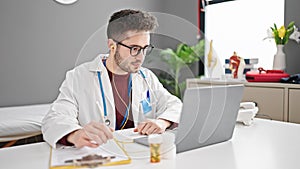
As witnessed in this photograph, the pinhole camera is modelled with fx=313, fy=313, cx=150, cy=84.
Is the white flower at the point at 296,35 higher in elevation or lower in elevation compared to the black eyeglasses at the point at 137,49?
higher

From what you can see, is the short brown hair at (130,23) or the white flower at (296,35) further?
the white flower at (296,35)

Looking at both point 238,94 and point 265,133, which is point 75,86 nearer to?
point 238,94

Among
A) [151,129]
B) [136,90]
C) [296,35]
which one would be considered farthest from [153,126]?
[296,35]

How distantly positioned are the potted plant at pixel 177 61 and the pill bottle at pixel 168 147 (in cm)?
11

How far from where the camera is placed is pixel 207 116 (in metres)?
0.89

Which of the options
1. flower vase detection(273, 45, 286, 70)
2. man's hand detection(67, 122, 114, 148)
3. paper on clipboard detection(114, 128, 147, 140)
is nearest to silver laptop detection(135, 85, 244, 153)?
paper on clipboard detection(114, 128, 147, 140)

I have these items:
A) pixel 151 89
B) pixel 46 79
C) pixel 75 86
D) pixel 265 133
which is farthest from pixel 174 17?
pixel 46 79

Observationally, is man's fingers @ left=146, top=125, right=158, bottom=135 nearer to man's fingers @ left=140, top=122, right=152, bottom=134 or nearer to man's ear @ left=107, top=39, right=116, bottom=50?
man's fingers @ left=140, top=122, right=152, bottom=134

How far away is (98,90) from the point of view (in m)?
0.89

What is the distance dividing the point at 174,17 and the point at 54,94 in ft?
8.49

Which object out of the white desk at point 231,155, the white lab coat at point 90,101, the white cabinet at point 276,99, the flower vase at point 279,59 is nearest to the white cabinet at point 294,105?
the white cabinet at point 276,99

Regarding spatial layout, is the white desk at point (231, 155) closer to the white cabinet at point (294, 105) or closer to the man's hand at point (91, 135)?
the man's hand at point (91, 135)

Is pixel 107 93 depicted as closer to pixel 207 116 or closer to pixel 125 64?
pixel 125 64

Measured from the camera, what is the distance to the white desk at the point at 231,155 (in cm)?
76
